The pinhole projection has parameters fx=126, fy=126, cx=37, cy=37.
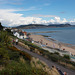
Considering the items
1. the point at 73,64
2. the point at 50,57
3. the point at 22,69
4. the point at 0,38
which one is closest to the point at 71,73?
the point at 73,64

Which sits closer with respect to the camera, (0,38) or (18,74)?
(18,74)

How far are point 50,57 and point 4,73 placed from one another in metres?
9.93

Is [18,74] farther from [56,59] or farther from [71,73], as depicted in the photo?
[56,59]

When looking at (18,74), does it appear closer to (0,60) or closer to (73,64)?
(0,60)

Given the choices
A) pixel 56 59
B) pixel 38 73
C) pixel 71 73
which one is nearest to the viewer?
pixel 38 73

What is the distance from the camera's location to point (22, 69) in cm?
640

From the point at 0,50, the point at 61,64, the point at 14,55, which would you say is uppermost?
the point at 0,50

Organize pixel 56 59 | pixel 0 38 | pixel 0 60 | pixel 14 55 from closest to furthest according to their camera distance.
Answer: pixel 0 60
pixel 14 55
pixel 56 59
pixel 0 38

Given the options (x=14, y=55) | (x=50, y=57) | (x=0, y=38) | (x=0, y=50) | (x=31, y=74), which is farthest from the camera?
(x=0, y=38)

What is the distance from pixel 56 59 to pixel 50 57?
1.33 m

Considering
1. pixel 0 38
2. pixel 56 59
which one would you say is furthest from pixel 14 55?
pixel 0 38

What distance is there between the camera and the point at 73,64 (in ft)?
42.7

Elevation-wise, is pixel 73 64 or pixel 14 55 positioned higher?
pixel 14 55

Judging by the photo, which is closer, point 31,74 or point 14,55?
point 31,74
